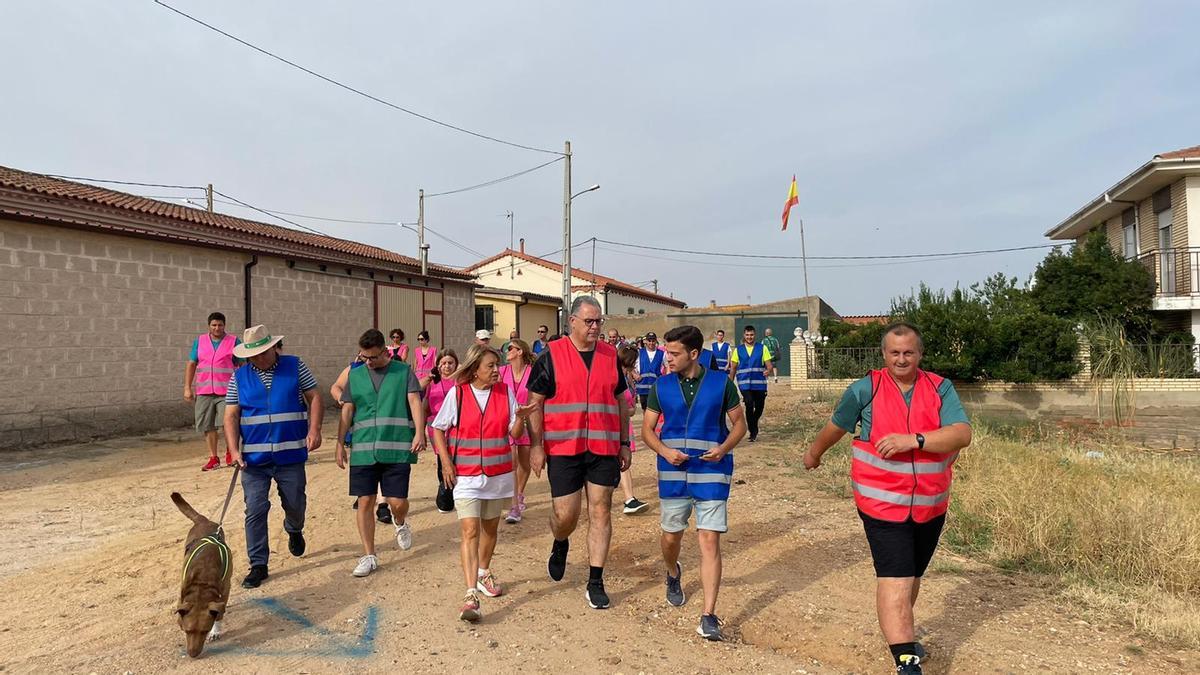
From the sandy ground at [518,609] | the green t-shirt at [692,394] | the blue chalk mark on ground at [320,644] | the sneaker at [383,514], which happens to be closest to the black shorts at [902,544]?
the sandy ground at [518,609]

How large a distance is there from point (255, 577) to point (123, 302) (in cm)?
895

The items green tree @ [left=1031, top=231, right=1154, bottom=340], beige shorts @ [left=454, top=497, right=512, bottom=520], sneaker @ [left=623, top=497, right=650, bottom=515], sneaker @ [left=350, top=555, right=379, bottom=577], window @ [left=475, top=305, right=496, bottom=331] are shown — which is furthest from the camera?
window @ [left=475, top=305, right=496, bottom=331]

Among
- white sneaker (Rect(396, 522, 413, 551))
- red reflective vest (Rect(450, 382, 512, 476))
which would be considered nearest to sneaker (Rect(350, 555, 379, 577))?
white sneaker (Rect(396, 522, 413, 551))

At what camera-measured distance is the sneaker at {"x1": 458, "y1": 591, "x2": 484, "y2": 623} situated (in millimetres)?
4054

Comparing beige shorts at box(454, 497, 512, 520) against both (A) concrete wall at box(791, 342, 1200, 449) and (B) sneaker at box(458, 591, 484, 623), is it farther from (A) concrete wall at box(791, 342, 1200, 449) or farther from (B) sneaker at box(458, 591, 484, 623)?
(A) concrete wall at box(791, 342, 1200, 449)

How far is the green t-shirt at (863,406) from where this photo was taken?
3.34 m

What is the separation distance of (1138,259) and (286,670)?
23037 mm

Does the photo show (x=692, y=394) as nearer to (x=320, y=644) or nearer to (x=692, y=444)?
(x=692, y=444)

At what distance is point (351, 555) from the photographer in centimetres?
543

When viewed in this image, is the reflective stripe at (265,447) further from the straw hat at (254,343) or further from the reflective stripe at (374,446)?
the straw hat at (254,343)

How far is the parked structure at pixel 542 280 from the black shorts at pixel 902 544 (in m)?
35.4

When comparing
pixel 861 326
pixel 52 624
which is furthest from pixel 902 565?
pixel 861 326

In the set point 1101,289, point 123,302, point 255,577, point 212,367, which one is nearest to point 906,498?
point 255,577

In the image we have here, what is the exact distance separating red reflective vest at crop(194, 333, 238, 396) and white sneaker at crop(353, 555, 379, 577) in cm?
493
